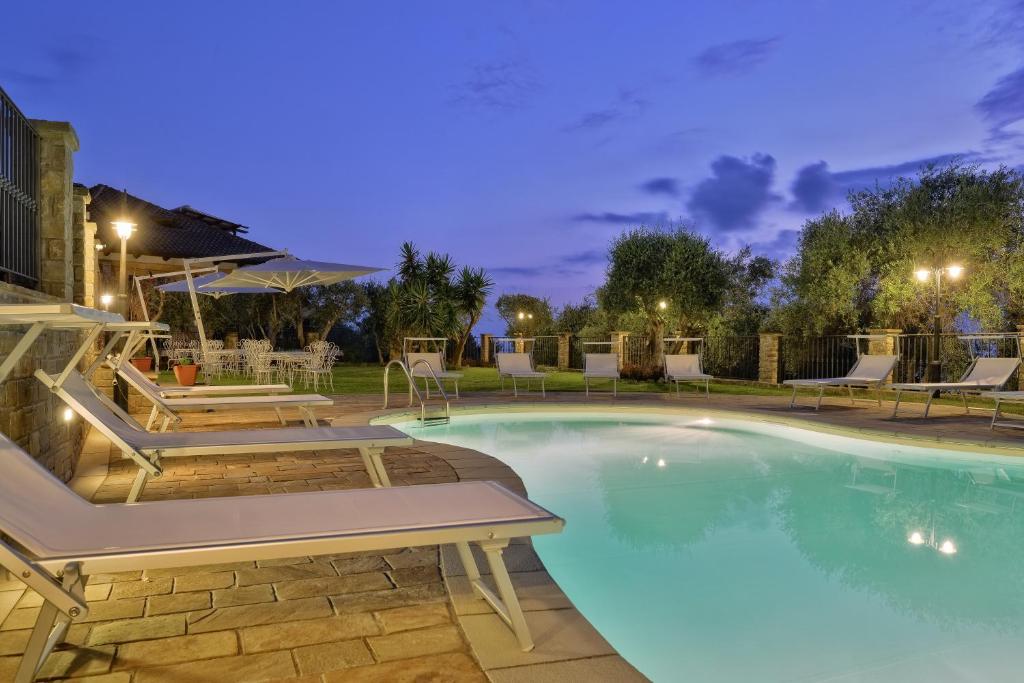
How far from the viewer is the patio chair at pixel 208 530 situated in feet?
5.84

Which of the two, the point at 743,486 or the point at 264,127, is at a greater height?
the point at 264,127

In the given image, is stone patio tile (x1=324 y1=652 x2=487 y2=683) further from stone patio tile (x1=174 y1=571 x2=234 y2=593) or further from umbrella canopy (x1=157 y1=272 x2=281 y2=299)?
umbrella canopy (x1=157 y1=272 x2=281 y2=299)

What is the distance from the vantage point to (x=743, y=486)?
581 centimetres

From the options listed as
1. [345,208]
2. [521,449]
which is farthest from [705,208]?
[521,449]

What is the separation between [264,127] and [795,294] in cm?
4380

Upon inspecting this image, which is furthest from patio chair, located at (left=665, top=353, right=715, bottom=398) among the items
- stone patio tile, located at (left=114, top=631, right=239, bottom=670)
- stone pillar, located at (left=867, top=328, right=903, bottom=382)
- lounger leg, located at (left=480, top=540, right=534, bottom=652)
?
stone patio tile, located at (left=114, top=631, right=239, bottom=670)

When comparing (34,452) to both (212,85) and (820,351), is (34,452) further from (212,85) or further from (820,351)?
(212,85)

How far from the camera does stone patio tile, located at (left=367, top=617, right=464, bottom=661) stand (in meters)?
2.16

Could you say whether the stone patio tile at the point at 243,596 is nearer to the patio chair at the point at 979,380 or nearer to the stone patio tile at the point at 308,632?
the stone patio tile at the point at 308,632

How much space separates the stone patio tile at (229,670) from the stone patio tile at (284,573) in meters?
0.71

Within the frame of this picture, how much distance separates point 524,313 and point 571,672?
2738 centimetres

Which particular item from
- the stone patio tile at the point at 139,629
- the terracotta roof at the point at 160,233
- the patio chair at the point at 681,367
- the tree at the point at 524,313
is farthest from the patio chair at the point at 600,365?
the tree at the point at 524,313

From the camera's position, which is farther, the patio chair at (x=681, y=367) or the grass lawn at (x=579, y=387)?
the grass lawn at (x=579, y=387)

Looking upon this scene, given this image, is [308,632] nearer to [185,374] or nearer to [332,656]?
[332,656]
